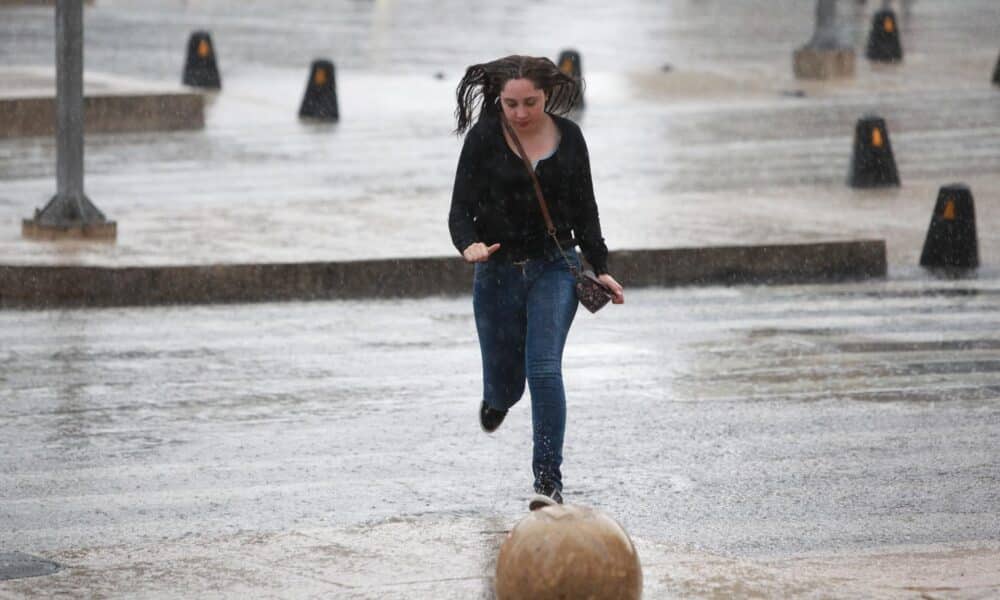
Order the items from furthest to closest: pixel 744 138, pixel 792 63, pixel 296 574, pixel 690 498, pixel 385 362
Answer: pixel 792 63, pixel 744 138, pixel 385 362, pixel 690 498, pixel 296 574

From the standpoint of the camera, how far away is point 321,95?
2150 centimetres

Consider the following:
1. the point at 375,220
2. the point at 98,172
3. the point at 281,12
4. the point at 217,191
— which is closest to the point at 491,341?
the point at 375,220

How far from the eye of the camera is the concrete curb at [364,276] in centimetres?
1280

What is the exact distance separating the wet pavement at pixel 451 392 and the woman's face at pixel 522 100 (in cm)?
142

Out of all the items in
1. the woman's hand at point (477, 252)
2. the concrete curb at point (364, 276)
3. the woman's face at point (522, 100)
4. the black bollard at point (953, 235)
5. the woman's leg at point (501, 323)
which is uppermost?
the woman's face at point (522, 100)

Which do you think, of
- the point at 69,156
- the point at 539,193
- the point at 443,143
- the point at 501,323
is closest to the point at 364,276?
the point at 69,156

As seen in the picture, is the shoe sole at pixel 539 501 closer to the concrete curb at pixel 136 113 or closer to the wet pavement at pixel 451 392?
the wet pavement at pixel 451 392

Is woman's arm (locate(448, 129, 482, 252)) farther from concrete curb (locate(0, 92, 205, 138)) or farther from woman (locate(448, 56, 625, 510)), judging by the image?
concrete curb (locate(0, 92, 205, 138))

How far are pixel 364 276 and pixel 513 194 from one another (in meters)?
5.51

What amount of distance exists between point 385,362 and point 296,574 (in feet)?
14.5

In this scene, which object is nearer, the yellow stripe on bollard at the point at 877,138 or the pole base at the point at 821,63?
the yellow stripe on bollard at the point at 877,138

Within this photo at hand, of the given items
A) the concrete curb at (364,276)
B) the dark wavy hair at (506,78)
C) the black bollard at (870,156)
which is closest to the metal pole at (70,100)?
the concrete curb at (364,276)

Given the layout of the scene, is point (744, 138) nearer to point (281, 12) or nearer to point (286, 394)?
point (286, 394)

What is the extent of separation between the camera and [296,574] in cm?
660
